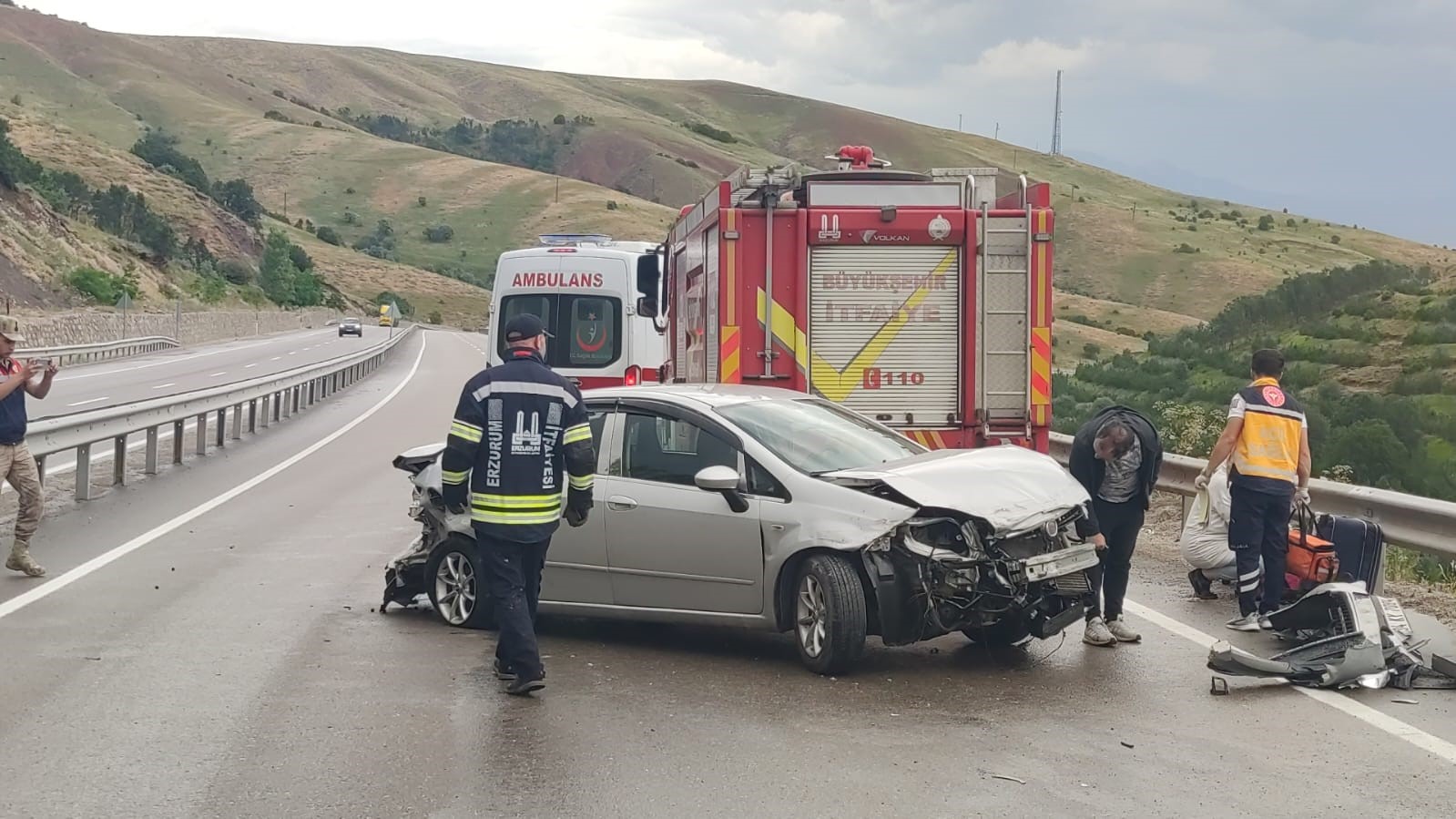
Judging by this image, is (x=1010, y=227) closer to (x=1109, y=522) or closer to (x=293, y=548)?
(x=1109, y=522)

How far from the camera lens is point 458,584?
30.5ft

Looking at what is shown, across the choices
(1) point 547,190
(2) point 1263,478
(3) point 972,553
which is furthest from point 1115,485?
(1) point 547,190

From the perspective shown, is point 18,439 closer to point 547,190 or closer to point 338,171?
point 547,190

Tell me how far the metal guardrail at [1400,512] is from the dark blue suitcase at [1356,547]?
0.28 m

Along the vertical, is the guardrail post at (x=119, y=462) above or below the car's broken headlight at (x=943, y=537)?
below

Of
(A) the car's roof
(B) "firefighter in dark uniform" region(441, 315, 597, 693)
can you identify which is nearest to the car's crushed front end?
(A) the car's roof

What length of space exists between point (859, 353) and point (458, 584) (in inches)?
162

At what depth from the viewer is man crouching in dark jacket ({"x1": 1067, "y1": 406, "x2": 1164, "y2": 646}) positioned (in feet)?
28.8

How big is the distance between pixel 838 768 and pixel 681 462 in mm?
2733

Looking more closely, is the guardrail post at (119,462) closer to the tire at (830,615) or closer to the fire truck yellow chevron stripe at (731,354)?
the fire truck yellow chevron stripe at (731,354)

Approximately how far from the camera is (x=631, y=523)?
28.1ft

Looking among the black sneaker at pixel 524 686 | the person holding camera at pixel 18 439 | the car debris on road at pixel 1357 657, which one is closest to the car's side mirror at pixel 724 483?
the black sneaker at pixel 524 686

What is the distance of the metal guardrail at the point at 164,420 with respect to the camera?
14.4m

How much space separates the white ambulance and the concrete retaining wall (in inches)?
666
